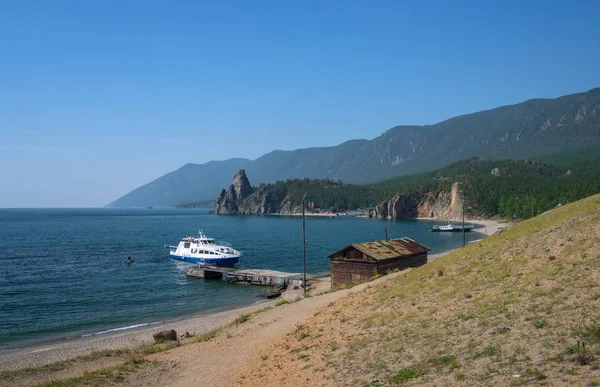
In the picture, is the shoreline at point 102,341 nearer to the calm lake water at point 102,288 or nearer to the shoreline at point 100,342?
the shoreline at point 100,342

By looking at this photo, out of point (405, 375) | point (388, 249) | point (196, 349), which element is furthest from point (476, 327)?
point (388, 249)

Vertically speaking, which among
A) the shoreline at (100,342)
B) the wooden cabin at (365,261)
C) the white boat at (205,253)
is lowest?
the shoreline at (100,342)

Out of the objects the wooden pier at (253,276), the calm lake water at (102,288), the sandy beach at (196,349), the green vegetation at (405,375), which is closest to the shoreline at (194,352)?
the sandy beach at (196,349)

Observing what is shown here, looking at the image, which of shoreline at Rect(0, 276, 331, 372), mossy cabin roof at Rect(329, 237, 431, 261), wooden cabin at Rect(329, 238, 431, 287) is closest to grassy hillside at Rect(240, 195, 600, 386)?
wooden cabin at Rect(329, 238, 431, 287)

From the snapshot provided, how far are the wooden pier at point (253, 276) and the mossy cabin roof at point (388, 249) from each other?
43.7 feet

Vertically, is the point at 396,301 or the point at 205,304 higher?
the point at 396,301

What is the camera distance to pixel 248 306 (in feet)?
159

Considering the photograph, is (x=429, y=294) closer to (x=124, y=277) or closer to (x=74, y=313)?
(x=74, y=313)

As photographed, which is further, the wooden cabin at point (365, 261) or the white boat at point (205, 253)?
the white boat at point (205, 253)

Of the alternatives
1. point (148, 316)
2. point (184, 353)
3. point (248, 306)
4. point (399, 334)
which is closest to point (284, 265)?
point (248, 306)

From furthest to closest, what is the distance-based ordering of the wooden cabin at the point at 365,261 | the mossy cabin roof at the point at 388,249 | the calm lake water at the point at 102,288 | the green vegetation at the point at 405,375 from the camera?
the mossy cabin roof at the point at 388,249
the wooden cabin at the point at 365,261
the calm lake water at the point at 102,288
the green vegetation at the point at 405,375

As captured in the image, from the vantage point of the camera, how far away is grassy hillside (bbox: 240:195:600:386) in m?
12.6

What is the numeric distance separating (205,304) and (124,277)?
20639 mm

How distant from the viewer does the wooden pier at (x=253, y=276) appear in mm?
59562
